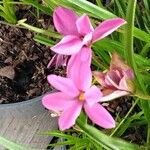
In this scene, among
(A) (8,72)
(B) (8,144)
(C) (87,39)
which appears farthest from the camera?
(A) (8,72)

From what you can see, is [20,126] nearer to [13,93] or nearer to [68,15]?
[13,93]

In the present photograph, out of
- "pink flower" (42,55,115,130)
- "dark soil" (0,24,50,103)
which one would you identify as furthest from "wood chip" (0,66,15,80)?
"pink flower" (42,55,115,130)

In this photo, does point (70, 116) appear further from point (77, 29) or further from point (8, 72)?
point (8, 72)

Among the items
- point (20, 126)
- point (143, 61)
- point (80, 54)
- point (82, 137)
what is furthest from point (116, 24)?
point (20, 126)

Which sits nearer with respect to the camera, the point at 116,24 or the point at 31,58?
the point at 116,24

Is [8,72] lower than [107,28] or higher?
lower

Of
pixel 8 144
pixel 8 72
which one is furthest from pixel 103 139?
pixel 8 72

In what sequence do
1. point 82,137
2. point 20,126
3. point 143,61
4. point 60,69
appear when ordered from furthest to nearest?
point 20,126, point 60,69, point 82,137, point 143,61
